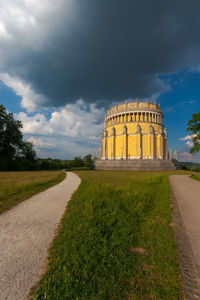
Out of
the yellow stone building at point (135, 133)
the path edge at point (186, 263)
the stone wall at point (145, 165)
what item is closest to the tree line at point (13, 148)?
the stone wall at point (145, 165)

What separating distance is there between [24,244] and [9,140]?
32.5 m

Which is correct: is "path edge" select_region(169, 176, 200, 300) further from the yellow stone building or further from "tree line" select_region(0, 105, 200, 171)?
the yellow stone building

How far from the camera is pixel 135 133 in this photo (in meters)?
47.0

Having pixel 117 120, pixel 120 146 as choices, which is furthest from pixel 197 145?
pixel 117 120

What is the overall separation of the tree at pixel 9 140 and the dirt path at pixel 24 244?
28351 mm

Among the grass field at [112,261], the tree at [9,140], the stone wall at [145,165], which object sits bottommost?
the grass field at [112,261]

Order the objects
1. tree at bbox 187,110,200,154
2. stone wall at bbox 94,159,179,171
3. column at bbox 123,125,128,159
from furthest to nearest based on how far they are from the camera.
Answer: column at bbox 123,125,128,159 < stone wall at bbox 94,159,179,171 < tree at bbox 187,110,200,154

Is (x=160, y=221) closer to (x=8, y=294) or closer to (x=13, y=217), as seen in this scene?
(x=8, y=294)

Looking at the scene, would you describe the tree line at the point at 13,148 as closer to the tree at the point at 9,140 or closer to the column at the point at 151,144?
the tree at the point at 9,140

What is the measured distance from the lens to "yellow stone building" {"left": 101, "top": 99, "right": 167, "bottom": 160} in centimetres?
4534

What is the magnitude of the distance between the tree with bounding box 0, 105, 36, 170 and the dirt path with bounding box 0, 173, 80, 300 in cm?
2835

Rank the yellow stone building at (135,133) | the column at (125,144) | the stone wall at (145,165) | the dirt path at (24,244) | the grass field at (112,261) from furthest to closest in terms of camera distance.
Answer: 1. the column at (125,144)
2. the yellow stone building at (135,133)
3. the stone wall at (145,165)
4. the dirt path at (24,244)
5. the grass field at (112,261)

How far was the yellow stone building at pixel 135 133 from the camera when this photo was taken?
149 ft

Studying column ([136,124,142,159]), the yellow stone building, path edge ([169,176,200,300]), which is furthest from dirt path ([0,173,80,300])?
the yellow stone building
